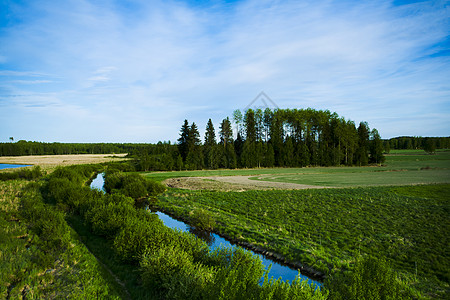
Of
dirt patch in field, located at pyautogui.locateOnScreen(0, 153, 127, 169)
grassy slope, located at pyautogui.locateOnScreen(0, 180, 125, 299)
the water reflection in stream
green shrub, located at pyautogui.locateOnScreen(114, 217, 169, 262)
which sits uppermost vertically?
dirt patch in field, located at pyautogui.locateOnScreen(0, 153, 127, 169)

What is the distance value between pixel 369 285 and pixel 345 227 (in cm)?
1025

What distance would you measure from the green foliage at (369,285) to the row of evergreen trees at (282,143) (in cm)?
6473

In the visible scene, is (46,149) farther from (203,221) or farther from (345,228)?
(345,228)

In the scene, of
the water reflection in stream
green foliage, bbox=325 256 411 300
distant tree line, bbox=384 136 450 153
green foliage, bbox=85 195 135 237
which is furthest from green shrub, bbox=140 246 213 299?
distant tree line, bbox=384 136 450 153

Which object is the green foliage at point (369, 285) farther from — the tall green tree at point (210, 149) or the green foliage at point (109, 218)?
the tall green tree at point (210, 149)

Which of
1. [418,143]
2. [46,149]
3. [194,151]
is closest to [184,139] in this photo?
[194,151]

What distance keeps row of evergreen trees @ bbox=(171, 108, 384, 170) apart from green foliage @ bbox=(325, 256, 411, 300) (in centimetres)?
6473

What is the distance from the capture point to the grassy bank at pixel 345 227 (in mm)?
10938

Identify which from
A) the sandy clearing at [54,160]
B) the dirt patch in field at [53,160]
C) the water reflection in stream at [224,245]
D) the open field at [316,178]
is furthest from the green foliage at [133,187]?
the sandy clearing at [54,160]

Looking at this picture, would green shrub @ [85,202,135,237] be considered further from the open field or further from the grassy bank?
the open field

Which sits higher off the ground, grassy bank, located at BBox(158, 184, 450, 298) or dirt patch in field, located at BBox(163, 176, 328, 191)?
grassy bank, located at BBox(158, 184, 450, 298)

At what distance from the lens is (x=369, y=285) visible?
6.70 metres

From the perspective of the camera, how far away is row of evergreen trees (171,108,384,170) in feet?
241

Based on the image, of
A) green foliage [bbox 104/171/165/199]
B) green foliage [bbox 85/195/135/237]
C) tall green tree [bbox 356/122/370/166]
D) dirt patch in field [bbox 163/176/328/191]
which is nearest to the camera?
green foliage [bbox 85/195/135/237]
